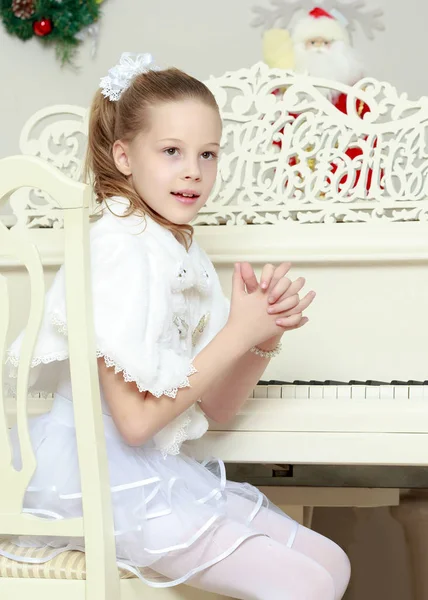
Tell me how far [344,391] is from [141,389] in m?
0.43

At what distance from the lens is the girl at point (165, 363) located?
3.57 feet

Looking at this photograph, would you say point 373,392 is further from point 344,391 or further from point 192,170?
point 192,170

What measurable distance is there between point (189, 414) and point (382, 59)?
2509 mm

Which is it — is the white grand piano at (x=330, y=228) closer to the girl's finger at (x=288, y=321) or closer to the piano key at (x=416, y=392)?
the piano key at (x=416, y=392)

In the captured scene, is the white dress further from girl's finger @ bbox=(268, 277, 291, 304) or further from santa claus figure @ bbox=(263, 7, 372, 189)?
santa claus figure @ bbox=(263, 7, 372, 189)

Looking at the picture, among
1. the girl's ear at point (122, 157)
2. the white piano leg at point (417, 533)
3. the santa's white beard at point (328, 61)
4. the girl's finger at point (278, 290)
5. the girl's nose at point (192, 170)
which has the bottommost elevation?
the white piano leg at point (417, 533)

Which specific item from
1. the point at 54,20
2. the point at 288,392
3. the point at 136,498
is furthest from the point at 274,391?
the point at 54,20

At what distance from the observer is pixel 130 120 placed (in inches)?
49.5

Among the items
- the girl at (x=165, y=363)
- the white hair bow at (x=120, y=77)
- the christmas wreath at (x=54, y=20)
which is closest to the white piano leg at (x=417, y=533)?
the girl at (x=165, y=363)

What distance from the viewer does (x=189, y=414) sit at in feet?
4.07

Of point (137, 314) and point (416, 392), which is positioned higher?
point (137, 314)

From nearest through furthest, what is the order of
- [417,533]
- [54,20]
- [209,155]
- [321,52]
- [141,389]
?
1. [141,389]
2. [209,155]
3. [417,533]
4. [321,52]
5. [54,20]

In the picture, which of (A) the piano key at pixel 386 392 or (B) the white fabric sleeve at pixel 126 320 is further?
(A) the piano key at pixel 386 392

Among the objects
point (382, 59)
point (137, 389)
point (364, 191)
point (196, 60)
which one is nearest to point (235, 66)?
point (196, 60)
